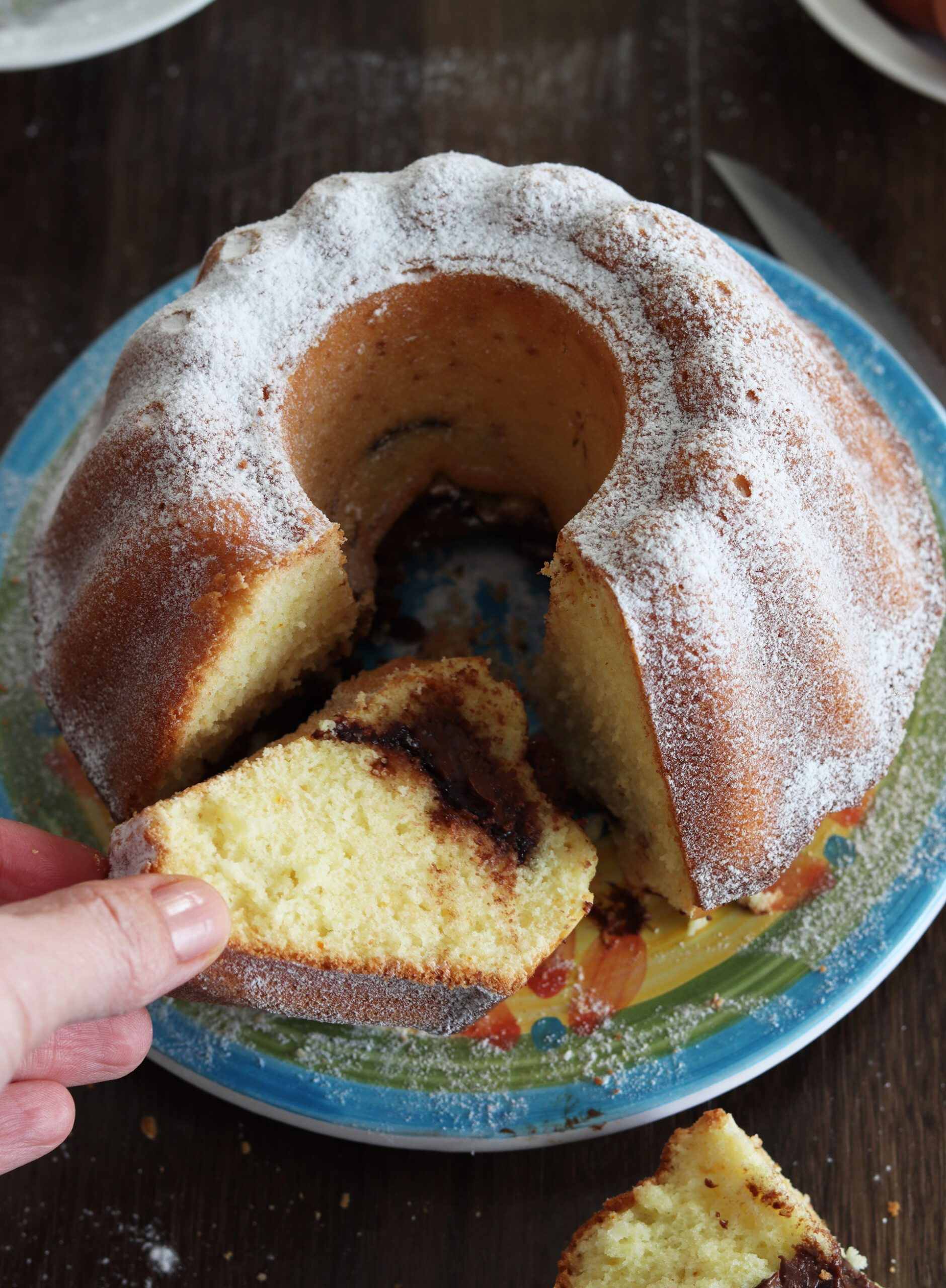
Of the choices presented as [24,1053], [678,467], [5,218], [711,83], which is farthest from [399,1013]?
[711,83]

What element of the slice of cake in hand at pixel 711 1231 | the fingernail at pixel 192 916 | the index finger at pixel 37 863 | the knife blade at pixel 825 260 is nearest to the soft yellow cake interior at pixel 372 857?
the fingernail at pixel 192 916

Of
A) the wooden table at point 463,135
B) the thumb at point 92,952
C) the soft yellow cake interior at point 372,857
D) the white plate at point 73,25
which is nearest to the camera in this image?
the thumb at point 92,952

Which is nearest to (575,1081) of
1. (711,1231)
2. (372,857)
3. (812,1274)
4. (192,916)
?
(711,1231)

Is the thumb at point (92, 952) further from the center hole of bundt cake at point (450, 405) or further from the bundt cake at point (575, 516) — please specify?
the center hole of bundt cake at point (450, 405)

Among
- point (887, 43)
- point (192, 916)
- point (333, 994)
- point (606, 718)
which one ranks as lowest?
point (333, 994)

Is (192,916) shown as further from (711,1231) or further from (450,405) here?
(450,405)

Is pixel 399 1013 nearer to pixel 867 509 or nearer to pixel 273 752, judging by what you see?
pixel 273 752
